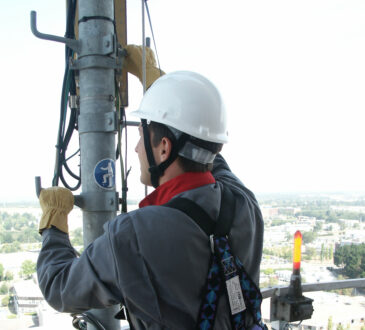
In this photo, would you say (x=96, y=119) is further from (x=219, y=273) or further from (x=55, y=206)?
(x=219, y=273)

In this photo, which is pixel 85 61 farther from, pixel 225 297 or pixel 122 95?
pixel 225 297

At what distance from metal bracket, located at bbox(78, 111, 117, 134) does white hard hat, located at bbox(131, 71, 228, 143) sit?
6.8 inches

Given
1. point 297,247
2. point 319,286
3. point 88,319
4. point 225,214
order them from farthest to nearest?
point 319,286 → point 297,247 → point 88,319 → point 225,214

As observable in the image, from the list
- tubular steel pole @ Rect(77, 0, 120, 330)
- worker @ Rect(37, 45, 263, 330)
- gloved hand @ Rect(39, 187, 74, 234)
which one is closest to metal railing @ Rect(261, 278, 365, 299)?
worker @ Rect(37, 45, 263, 330)

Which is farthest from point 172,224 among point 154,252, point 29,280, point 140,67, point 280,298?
point 29,280

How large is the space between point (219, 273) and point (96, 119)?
1.00 metres

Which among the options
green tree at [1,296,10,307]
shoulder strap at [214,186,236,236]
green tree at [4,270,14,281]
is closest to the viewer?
shoulder strap at [214,186,236,236]

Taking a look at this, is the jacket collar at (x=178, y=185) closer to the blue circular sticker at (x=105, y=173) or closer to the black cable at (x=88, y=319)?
the blue circular sticker at (x=105, y=173)

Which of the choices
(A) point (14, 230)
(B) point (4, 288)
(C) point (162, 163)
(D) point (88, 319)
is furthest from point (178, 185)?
(B) point (4, 288)

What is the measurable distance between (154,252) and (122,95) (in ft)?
4.20

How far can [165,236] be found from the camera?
51.4 inches

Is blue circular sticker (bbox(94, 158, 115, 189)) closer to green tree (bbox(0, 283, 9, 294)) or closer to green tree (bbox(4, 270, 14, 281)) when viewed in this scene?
green tree (bbox(0, 283, 9, 294))

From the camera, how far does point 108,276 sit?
1307 mm

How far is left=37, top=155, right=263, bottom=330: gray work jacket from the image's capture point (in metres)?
1.28
